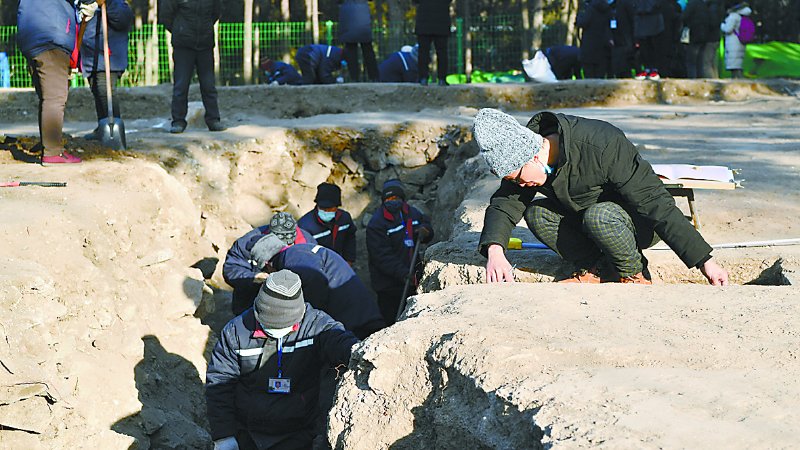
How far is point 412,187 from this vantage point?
1249 centimetres

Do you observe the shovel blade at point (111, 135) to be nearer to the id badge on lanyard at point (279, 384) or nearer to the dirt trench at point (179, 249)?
the dirt trench at point (179, 249)

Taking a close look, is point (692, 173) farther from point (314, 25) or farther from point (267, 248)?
point (314, 25)

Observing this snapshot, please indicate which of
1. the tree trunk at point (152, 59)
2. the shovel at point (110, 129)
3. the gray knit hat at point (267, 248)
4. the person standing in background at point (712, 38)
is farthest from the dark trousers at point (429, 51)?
the gray knit hat at point (267, 248)

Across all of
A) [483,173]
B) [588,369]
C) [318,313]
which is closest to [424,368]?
[588,369]

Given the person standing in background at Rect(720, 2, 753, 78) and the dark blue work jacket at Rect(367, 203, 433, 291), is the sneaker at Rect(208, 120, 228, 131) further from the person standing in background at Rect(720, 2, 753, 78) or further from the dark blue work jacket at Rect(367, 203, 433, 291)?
the person standing in background at Rect(720, 2, 753, 78)

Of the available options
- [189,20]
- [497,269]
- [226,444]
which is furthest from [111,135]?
[497,269]

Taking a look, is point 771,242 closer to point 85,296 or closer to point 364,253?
point 85,296

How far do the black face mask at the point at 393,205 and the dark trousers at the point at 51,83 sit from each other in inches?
120

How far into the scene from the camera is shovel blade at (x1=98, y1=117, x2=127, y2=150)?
10.1m

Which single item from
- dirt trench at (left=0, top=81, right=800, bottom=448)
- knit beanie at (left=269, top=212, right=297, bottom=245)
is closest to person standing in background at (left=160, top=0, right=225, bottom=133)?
dirt trench at (left=0, top=81, right=800, bottom=448)

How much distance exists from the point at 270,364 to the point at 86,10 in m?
4.88

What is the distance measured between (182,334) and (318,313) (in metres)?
2.73

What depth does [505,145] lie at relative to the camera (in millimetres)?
4938

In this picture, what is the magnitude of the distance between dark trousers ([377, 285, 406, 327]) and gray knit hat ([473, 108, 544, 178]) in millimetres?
4626
